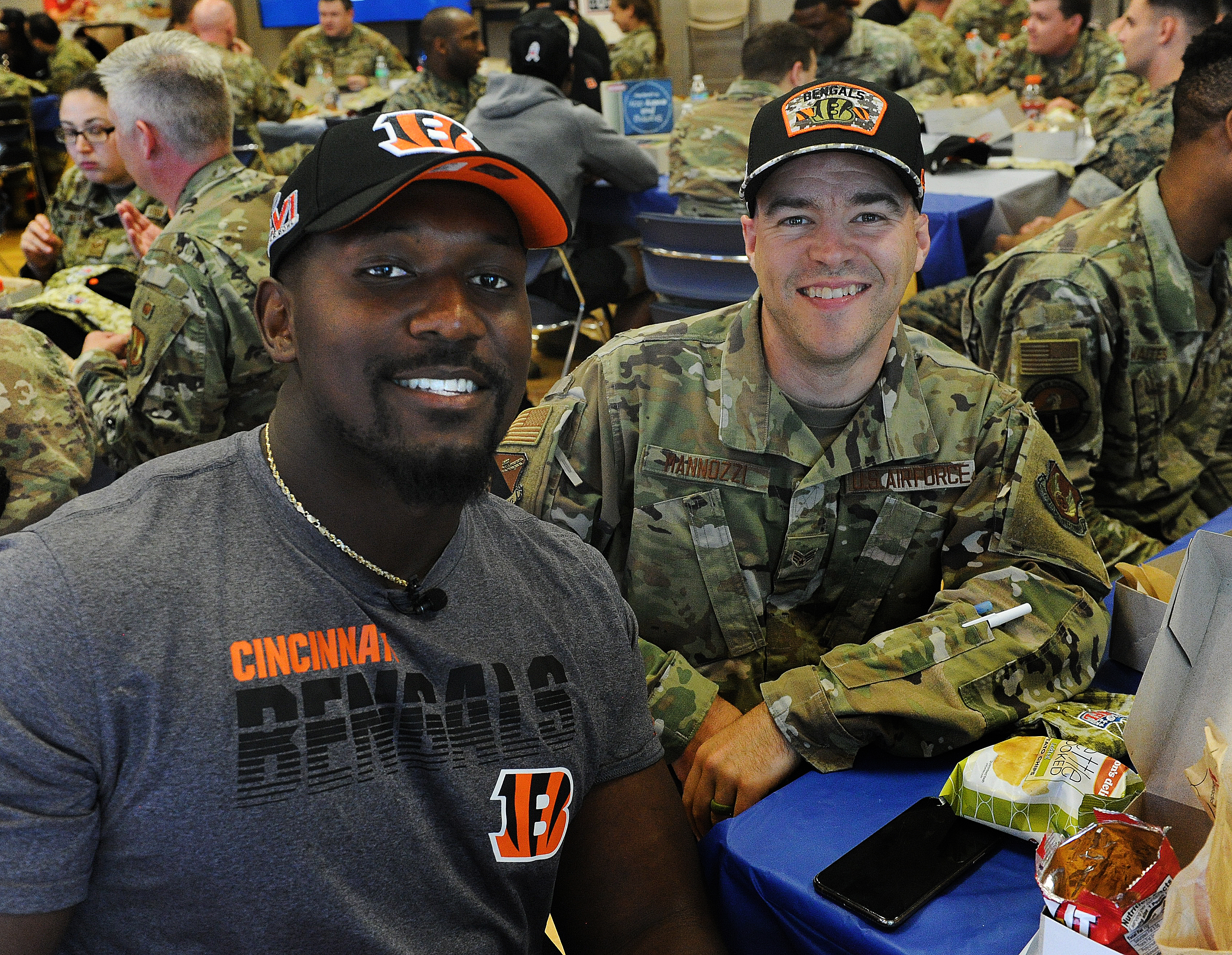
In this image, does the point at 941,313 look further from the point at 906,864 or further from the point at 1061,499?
the point at 906,864

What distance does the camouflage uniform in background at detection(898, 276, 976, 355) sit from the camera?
3.18 m

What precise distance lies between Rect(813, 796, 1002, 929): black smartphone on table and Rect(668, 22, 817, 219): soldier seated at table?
281 cm

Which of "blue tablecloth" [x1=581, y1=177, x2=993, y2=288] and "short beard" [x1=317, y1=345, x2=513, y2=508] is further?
"blue tablecloth" [x1=581, y1=177, x2=993, y2=288]

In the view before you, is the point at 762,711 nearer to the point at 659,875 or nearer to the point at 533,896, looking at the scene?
the point at 659,875

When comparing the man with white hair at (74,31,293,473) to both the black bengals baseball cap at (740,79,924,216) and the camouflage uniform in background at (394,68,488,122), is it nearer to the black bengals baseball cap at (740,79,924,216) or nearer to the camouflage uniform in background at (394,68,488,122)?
the black bengals baseball cap at (740,79,924,216)

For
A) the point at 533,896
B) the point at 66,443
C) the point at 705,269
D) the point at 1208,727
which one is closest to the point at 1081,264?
the point at 705,269

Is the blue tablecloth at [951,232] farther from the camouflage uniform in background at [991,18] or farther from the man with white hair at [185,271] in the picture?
the camouflage uniform in background at [991,18]

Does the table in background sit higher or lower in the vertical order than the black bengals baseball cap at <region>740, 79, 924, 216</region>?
lower

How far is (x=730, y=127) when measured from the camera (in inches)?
147

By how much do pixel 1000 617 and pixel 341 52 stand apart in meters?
7.63

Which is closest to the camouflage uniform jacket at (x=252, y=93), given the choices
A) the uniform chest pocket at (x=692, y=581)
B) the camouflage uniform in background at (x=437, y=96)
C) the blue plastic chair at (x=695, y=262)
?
the camouflage uniform in background at (x=437, y=96)

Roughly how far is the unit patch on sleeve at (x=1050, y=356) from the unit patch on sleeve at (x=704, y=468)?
86 cm

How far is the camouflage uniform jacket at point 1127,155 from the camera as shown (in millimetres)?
3412

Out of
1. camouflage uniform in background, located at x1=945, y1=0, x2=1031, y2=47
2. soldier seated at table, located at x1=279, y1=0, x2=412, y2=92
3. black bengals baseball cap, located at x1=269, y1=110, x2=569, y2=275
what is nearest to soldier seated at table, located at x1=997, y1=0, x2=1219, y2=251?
black bengals baseball cap, located at x1=269, y1=110, x2=569, y2=275
